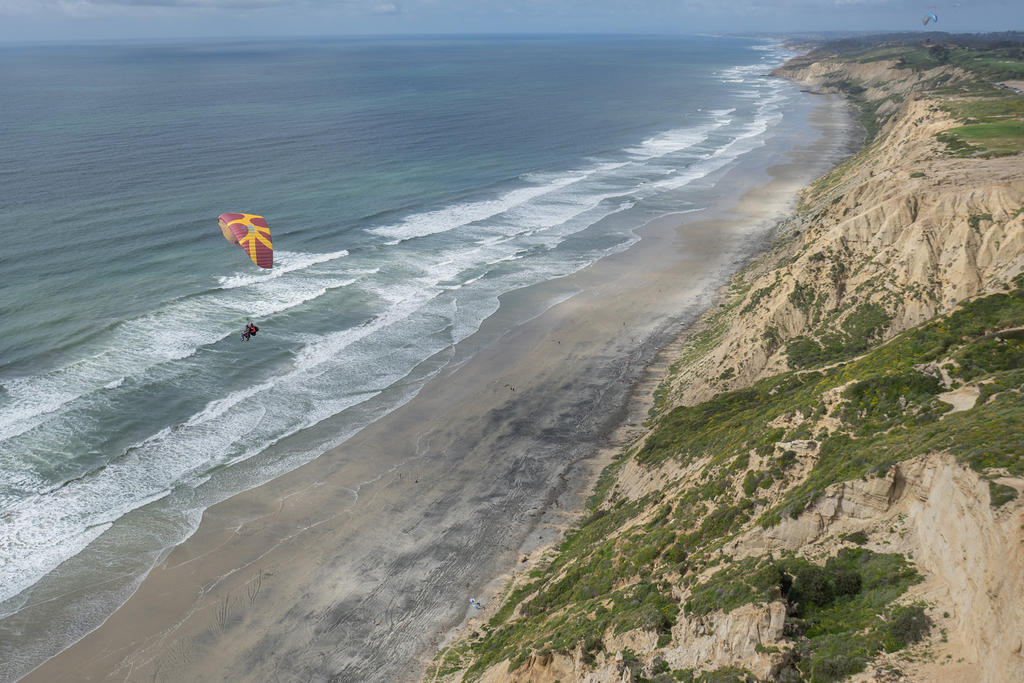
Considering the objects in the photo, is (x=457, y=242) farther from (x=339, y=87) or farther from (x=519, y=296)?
(x=339, y=87)

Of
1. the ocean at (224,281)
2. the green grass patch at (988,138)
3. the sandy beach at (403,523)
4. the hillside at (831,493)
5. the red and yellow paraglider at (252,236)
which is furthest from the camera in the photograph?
the green grass patch at (988,138)

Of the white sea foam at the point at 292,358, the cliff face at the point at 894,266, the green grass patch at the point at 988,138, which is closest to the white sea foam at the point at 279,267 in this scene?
the white sea foam at the point at 292,358

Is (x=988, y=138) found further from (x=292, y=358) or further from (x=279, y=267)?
(x=279, y=267)

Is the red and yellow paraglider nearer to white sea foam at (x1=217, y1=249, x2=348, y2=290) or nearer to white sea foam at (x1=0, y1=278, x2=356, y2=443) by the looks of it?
white sea foam at (x1=0, y1=278, x2=356, y2=443)

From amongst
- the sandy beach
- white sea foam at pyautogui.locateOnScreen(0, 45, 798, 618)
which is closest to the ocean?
white sea foam at pyautogui.locateOnScreen(0, 45, 798, 618)

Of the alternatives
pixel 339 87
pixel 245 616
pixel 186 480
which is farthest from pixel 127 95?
pixel 245 616

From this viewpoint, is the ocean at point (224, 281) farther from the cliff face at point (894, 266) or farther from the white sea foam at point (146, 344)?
the cliff face at point (894, 266)

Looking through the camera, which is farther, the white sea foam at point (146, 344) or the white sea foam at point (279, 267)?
the white sea foam at point (279, 267)
